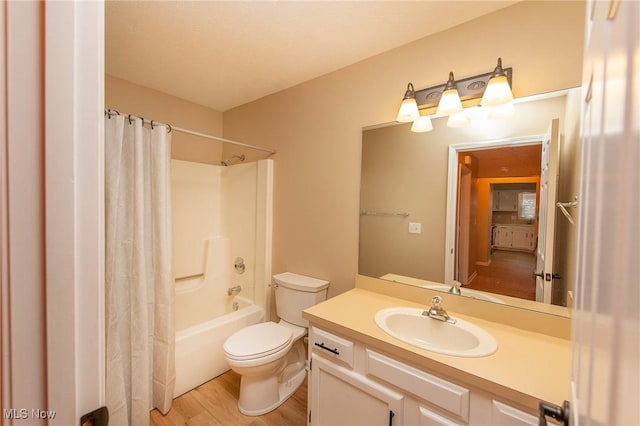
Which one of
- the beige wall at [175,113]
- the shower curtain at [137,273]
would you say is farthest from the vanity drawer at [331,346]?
the beige wall at [175,113]

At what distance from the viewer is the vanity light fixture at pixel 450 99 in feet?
4.56

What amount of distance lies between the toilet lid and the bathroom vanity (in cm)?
41

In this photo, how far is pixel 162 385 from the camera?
170 centimetres

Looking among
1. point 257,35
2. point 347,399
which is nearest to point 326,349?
point 347,399

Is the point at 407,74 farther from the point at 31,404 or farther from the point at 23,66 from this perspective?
the point at 31,404

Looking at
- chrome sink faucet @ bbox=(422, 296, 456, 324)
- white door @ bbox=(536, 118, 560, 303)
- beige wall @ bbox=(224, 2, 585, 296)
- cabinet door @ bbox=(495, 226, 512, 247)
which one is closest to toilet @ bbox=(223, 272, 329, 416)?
beige wall @ bbox=(224, 2, 585, 296)

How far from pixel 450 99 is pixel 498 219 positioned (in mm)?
692

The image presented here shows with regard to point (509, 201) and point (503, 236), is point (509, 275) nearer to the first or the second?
point (503, 236)

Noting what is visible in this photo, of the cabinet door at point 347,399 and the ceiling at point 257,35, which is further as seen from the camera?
the ceiling at point 257,35

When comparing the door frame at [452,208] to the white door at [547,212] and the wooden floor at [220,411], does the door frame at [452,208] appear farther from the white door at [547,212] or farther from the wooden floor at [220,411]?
the wooden floor at [220,411]

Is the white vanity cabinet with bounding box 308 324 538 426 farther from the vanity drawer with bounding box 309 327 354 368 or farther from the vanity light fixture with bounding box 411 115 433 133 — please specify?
the vanity light fixture with bounding box 411 115 433 133

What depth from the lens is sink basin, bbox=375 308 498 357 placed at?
3.63 feet

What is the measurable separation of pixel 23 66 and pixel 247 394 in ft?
6.34

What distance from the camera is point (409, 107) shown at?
1.53 m
